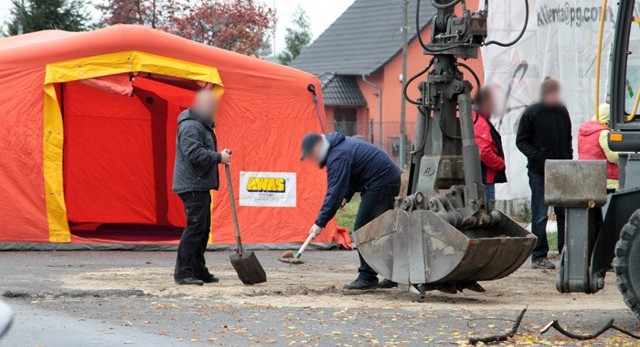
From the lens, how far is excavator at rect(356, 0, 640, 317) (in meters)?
7.91

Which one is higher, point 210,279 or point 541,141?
point 541,141

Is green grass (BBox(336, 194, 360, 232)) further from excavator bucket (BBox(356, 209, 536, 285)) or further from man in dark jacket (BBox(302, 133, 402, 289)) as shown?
excavator bucket (BBox(356, 209, 536, 285))

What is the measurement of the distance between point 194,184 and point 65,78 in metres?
3.84

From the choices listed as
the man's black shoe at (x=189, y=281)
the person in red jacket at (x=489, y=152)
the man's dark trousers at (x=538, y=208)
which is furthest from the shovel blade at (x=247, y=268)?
the man's dark trousers at (x=538, y=208)

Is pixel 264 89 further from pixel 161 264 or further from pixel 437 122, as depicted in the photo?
pixel 437 122

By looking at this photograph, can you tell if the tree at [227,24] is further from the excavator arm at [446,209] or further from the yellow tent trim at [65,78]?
the excavator arm at [446,209]

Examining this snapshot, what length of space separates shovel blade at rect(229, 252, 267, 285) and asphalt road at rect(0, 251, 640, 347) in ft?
2.06

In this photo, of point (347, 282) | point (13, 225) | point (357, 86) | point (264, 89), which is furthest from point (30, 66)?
point (357, 86)

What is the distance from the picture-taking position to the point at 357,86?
48031 mm

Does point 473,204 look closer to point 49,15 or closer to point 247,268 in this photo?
point 247,268

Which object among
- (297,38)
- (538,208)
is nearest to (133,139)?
(538,208)

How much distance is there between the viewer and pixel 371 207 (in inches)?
410

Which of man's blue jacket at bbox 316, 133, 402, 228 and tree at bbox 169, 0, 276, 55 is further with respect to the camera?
tree at bbox 169, 0, 276, 55

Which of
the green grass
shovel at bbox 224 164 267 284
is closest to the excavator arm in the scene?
shovel at bbox 224 164 267 284
